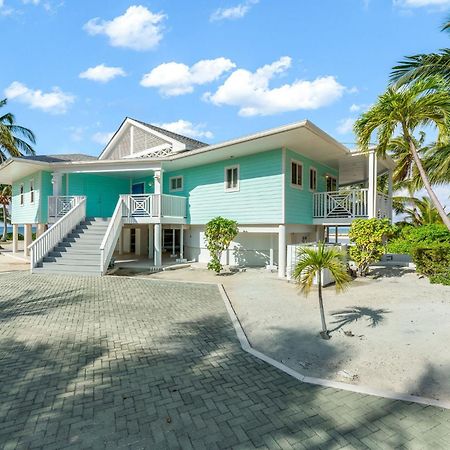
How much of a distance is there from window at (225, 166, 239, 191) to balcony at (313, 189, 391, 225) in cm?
421

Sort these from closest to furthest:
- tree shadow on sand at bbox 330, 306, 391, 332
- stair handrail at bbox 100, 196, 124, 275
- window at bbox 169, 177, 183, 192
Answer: tree shadow on sand at bbox 330, 306, 391, 332 < stair handrail at bbox 100, 196, 124, 275 < window at bbox 169, 177, 183, 192

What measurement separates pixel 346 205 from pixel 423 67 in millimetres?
6205

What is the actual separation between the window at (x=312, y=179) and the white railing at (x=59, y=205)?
12.2 metres

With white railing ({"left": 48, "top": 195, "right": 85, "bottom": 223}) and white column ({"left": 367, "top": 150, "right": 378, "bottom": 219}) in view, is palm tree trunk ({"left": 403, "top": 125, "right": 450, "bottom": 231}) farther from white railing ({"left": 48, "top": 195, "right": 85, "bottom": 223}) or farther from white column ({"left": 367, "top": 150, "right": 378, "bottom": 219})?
white railing ({"left": 48, "top": 195, "right": 85, "bottom": 223})

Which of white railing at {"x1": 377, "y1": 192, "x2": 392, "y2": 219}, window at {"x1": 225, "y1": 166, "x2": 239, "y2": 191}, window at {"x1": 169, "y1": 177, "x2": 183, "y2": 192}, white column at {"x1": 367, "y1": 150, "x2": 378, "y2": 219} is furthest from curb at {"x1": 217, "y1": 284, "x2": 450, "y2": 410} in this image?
window at {"x1": 169, "y1": 177, "x2": 183, "y2": 192}

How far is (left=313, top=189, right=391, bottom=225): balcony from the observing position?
13.4m

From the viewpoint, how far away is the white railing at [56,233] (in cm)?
1245

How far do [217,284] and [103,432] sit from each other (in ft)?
26.2

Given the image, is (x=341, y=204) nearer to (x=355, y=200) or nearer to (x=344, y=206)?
(x=344, y=206)

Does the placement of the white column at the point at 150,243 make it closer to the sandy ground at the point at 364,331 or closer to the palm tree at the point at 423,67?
the sandy ground at the point at 364,331

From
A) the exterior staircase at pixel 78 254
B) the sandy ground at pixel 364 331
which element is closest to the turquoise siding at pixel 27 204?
the exterior staircase at pixel 78 254

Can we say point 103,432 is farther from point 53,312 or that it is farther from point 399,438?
point 53,312

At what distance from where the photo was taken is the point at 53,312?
24.0 feet

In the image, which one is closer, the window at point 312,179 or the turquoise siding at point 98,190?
the window at point 312,179
